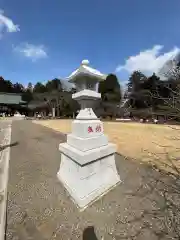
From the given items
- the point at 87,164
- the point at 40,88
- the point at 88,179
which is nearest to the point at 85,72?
the point at 87,164

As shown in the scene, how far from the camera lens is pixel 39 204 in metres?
2.95

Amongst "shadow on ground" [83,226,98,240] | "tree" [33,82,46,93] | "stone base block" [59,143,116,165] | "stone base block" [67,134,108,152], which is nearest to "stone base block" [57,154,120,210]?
"stone base block" [59,143,116,165]

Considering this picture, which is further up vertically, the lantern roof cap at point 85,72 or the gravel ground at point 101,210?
the lantern roof cap at point 85,72

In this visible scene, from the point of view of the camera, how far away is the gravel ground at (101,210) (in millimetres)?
2275

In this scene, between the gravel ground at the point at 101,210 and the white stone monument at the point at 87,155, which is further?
the white stone monument at the point at 87,155

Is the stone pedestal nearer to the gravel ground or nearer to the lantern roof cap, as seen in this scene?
the gravel ground

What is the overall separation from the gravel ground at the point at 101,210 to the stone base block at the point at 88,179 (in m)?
0.13

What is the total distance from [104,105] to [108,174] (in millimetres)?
27289

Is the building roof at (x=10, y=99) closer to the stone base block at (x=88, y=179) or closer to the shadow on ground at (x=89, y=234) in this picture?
the stone base block at (x=88, y=179)

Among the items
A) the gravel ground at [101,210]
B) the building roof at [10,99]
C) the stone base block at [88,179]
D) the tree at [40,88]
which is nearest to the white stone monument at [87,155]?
the stone base block at [88,179]

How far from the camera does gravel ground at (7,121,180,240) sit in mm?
2275

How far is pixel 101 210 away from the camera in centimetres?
278

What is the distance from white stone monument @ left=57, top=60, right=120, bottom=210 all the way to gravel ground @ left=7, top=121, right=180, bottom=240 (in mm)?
193

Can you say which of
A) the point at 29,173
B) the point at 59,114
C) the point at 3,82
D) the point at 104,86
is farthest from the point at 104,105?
the point at 3,82
